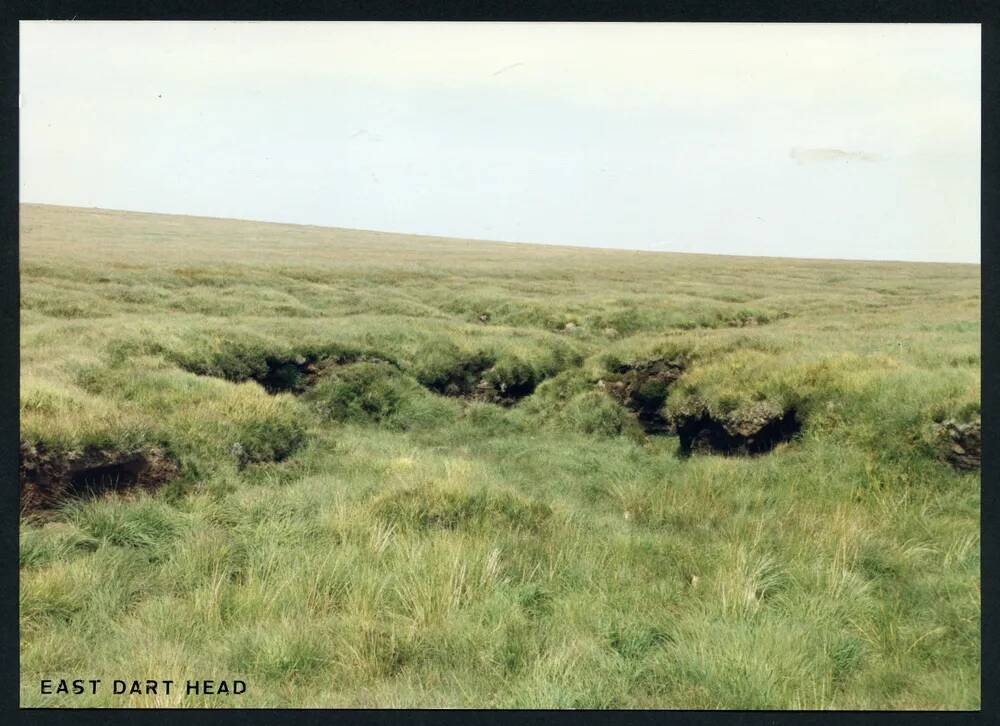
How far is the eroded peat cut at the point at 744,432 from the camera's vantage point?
9.27 metres

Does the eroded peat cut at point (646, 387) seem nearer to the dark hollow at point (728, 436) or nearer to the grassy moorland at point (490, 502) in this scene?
the grassy moorland at point (490, 502)

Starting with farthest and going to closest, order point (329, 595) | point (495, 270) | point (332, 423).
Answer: point (495, 270)
point (332, 423)
point (329, 595)

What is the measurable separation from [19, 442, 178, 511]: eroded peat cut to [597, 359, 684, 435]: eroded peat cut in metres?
6.60

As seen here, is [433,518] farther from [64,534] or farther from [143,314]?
[143,314]

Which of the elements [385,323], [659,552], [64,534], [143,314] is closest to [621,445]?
[659,552]

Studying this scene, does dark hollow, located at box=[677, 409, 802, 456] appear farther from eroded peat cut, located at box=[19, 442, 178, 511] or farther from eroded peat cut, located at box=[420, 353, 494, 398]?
eroded peat cut, located at box=[19, 442, 178, 511]

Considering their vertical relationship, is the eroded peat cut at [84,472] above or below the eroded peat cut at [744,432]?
below

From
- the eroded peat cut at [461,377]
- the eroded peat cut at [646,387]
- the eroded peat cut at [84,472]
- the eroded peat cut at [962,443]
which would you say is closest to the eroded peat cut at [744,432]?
the eroded peat cut at [646,387]

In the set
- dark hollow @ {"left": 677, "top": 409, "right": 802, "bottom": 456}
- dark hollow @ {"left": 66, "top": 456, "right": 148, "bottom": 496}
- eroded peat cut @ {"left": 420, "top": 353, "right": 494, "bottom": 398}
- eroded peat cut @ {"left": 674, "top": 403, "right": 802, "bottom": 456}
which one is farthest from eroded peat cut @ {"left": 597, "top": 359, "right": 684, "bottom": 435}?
dark hollow @ {"left": 66, "top": 456, "right": 148, "bottom": 496}

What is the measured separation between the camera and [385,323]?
13258 mm

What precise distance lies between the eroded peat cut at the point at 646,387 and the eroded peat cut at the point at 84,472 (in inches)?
260

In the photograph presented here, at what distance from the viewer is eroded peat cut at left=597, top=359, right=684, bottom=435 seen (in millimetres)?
10719

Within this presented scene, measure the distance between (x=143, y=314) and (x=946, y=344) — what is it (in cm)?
1190

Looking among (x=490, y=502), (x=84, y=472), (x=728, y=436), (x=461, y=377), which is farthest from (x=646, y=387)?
(x=84, y=472)
